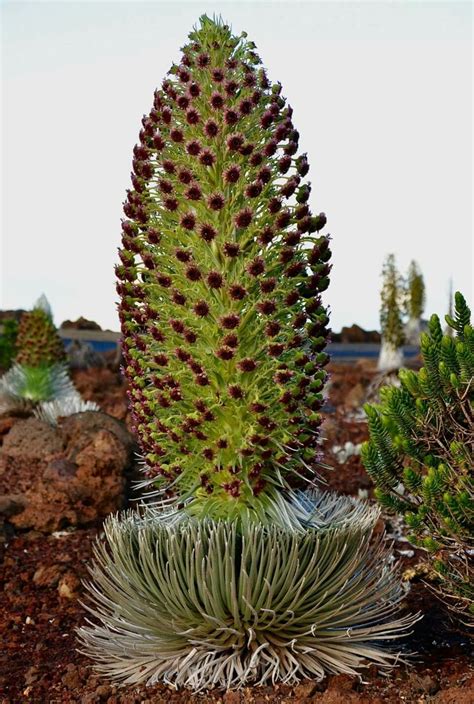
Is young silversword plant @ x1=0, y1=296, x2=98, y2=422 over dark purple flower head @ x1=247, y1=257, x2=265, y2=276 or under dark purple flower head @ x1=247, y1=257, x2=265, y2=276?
under

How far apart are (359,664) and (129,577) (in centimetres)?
112

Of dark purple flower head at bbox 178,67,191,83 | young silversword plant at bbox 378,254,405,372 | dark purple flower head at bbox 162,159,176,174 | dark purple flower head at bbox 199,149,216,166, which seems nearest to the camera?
dark purple flower head at bbox 199,149,216,166

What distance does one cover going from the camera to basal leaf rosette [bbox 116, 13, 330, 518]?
4.09m

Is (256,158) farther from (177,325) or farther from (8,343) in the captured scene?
(8,343)

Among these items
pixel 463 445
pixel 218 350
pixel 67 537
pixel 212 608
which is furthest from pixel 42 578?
pixel 463 445

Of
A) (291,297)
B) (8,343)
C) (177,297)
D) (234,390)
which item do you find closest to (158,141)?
(177,297)

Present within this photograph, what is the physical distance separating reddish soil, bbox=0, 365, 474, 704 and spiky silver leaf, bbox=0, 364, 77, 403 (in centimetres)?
404

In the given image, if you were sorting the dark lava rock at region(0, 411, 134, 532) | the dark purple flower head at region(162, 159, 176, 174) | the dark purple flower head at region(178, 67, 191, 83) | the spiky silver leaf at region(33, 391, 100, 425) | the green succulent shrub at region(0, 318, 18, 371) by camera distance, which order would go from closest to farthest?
the dark purple flower head at region(162, 159, 176, 174)
the dark purple flower head at region(178, 67, 191, 83)
the dark lava rock at region(0, 411, 134, 532)
the spiky silver leaf at region(33, 391, 100, 425)
the green succulent shrub at region(0, 318, 18, 371)

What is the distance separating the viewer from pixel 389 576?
14.5ft

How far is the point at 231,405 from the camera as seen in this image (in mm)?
4188

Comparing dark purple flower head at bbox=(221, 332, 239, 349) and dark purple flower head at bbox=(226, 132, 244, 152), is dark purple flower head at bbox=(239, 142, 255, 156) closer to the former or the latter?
dark purple flower head at bbox=(226, 132, 244, 152)

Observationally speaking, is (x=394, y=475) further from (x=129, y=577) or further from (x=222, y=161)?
(x=222, y=161)

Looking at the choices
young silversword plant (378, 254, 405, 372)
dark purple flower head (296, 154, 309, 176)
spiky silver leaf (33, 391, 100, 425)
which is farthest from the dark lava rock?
young silversword plant (378, 254, 405, 372)

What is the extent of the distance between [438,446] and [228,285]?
1219mm
